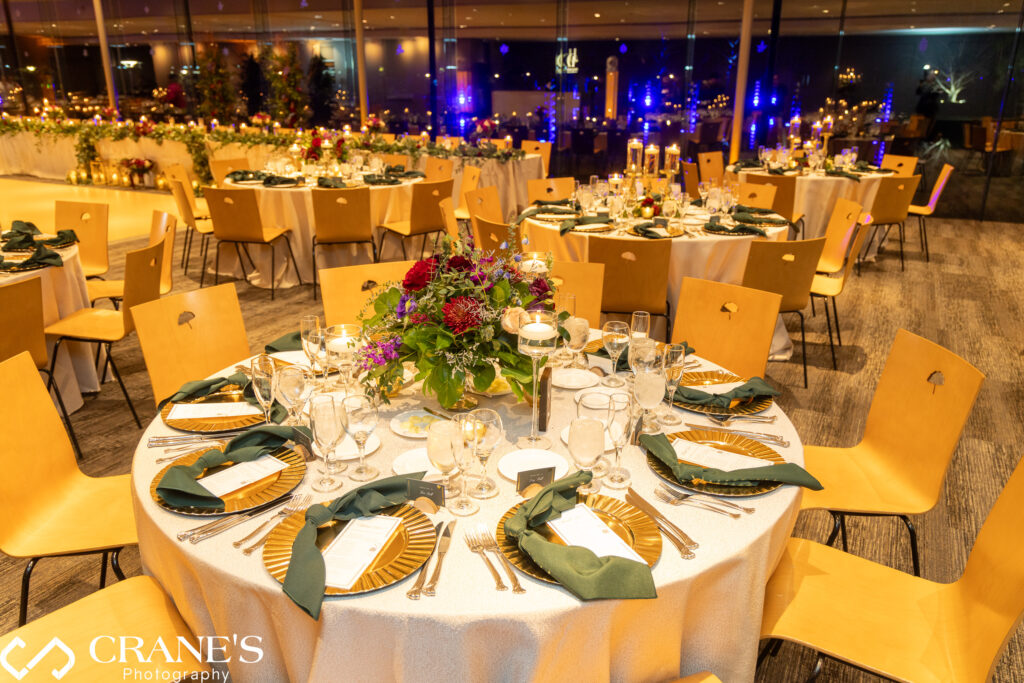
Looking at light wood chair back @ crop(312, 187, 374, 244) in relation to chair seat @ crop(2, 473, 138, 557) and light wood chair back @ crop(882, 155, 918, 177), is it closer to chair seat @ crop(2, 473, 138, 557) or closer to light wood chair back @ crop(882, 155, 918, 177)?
chair seat @ crop(2, 473, 138, 557)

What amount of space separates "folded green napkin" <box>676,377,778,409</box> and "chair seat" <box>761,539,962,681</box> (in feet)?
1.51

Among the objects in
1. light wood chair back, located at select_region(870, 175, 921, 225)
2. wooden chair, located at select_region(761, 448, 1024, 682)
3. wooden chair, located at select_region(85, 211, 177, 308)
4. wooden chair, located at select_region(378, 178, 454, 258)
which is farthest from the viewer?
light wood chair back, located at select_region(870, 175, 921, 225)

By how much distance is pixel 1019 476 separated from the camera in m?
1.60

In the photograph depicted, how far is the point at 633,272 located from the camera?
4016mm

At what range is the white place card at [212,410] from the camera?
2.02m

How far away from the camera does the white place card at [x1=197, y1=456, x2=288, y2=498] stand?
1657 millimetres

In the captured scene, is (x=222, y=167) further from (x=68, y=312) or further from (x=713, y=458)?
(x=713, y=458)

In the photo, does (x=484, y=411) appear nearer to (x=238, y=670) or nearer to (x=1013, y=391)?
(x=238, y=670)

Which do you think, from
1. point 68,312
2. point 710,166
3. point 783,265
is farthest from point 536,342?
point 710,166

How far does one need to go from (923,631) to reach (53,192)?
45.8ft

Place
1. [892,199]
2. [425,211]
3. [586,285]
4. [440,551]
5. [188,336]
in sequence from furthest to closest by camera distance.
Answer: [892,199] < [425,211] < [586,285] < [188,336] < [440,551]

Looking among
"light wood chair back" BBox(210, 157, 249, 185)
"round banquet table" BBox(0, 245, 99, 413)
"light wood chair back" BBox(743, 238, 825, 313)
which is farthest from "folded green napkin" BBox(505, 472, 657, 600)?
"light wood chair back" BBox(210, 157, 249, 185)

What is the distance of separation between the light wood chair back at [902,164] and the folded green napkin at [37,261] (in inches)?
320

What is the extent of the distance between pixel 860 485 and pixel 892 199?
570 cm
